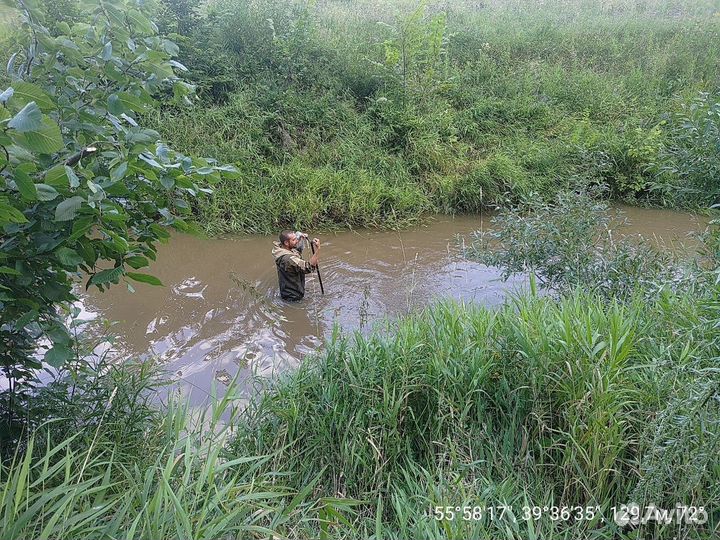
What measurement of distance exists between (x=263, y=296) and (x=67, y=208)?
453 cm

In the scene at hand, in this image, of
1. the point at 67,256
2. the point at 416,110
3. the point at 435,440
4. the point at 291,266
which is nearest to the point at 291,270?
the point at 291,266

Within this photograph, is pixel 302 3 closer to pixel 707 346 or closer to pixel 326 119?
pixel 326 119

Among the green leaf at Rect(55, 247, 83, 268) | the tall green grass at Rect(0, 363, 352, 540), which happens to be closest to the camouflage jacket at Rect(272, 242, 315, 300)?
the tall green grass at Rect(0, 363, 352, 540)

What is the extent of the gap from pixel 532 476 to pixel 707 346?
1075mm

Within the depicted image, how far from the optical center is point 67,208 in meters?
2.01

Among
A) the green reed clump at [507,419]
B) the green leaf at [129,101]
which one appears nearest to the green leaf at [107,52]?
the green leaf at [129,101]

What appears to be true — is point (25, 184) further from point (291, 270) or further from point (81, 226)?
point (291, 270)

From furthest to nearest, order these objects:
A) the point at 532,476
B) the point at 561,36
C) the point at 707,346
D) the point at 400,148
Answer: the point at 561,36 < the point at 400,148 < the point at 532,476 < the point at 707,346

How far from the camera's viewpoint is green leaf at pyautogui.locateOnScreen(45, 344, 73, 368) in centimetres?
235

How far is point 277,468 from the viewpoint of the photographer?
2.96 metres

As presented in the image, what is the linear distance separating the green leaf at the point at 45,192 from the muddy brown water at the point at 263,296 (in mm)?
2277

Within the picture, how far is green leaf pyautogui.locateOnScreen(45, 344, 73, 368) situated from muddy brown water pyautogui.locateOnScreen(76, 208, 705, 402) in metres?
1.70

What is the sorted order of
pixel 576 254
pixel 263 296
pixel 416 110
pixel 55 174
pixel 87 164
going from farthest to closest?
pixel 416 110 < pixel 263 296 < pixel 576 254 < pixel 87 164 < pixel 55 174

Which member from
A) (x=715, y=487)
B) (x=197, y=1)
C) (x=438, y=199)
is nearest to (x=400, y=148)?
(x=438, y=199)
